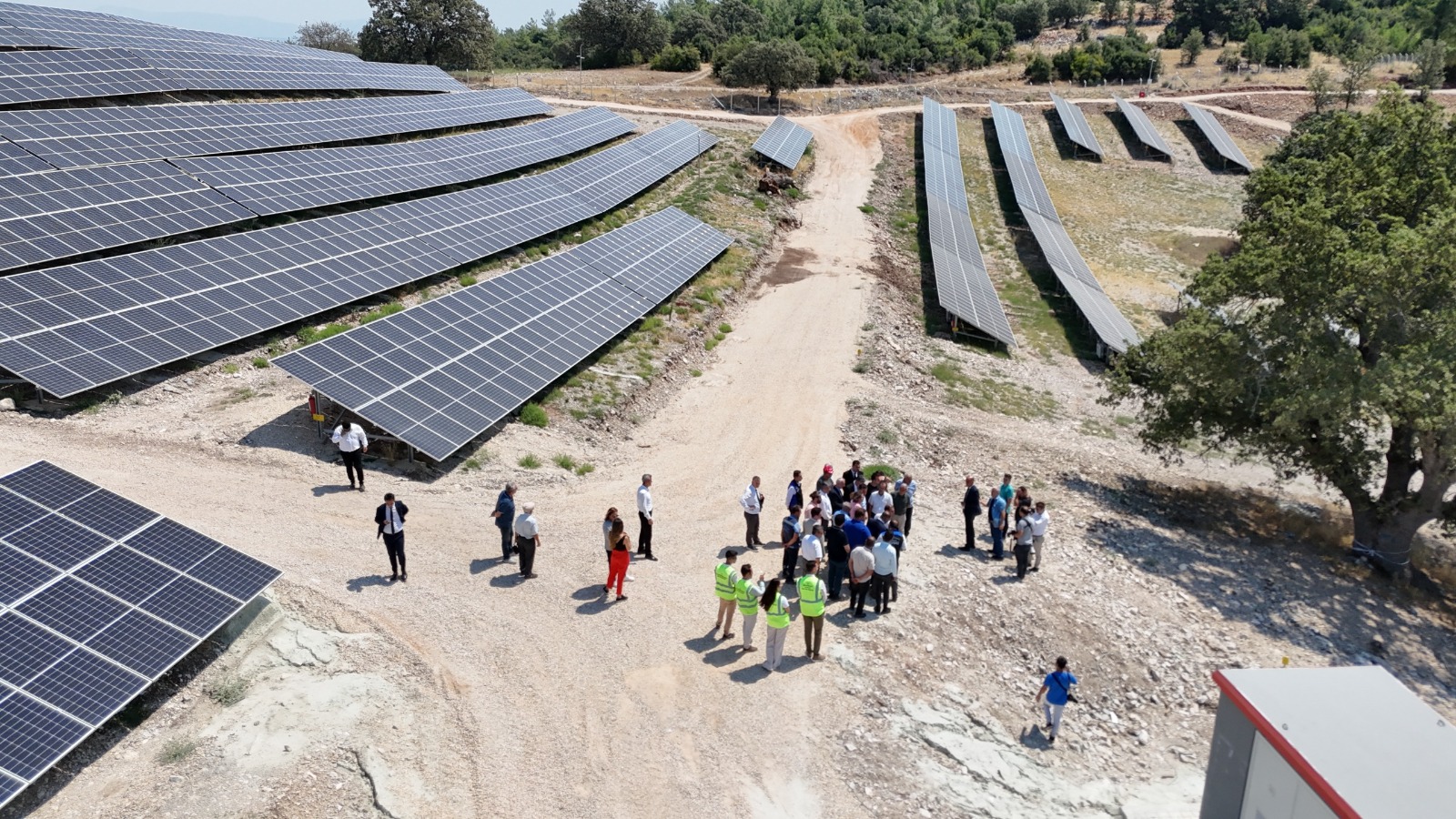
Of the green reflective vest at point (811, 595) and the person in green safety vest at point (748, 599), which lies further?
the person in green safety vest at point (748, 599)

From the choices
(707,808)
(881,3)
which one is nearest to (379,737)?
(707,808)

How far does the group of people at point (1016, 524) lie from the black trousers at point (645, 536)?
7043 millimetres

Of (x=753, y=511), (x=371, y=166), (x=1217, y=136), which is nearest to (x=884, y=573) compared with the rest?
(x=753, y=511)

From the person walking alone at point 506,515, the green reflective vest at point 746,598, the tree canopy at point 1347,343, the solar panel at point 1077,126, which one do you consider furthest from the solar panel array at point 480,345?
the solar panel at point 1077,126

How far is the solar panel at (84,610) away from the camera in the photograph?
11070 millimetres

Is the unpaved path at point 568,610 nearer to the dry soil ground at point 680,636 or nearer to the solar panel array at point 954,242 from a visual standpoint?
the dry soil ground at point 680,636

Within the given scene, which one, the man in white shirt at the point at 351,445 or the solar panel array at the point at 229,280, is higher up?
the solar panel array at the point at 229,280

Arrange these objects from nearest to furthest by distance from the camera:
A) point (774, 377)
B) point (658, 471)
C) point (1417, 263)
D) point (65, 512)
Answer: point (65, 512) → point (1417, 263) → point (658, 471) → point (774, 377)

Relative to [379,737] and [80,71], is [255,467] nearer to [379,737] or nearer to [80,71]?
[379,737]

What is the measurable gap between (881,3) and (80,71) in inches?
4556

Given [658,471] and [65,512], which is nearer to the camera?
[65,512]

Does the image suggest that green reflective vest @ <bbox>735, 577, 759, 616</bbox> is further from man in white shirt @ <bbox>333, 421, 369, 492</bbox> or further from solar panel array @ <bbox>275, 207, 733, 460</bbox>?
man in white shirt @ <bbox>333, 421, 369, 492</bbox>

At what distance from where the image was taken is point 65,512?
13883 mm

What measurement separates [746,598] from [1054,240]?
41.6 meters
